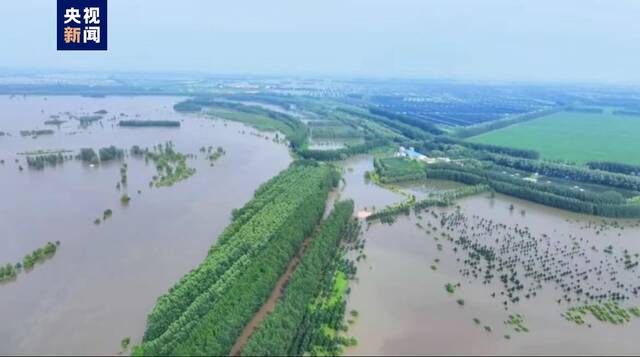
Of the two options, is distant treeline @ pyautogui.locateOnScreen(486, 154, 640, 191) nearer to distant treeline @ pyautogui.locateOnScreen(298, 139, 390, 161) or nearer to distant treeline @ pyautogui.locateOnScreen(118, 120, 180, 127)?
distant treeline @ pyautogui.locateOnScreen(298, 139, 390, 161)

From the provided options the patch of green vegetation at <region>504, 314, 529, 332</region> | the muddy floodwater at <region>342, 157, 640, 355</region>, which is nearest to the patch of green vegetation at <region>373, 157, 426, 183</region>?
the muddy floodwater at <region>342, 157, 640, 355</region>

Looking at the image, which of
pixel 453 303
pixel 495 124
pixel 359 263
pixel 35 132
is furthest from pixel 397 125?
pixel 453 303

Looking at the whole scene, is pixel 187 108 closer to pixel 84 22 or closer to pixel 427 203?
pixel 84 22

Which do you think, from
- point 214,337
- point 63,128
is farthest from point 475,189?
point 63,128

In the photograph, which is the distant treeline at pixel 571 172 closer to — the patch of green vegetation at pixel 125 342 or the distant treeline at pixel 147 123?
the patch of green vegetation at pixel 125 342

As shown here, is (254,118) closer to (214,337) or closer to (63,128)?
(63,128)

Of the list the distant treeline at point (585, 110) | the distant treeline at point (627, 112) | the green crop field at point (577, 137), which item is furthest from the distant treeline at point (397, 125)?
the distant treeline at point (627, 112)
